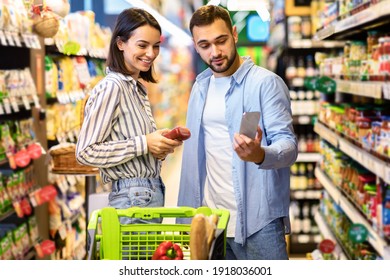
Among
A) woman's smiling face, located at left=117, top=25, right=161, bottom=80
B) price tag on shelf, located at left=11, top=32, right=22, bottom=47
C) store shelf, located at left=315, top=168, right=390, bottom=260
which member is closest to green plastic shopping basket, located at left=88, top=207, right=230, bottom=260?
woman's smiling face, located at left=117, top=25, right=161, bottom=80

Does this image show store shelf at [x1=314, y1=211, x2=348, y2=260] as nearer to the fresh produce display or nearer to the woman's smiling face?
the woman's smiling face

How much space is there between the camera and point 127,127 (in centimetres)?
261

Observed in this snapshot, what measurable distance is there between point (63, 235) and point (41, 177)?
522 millimetres

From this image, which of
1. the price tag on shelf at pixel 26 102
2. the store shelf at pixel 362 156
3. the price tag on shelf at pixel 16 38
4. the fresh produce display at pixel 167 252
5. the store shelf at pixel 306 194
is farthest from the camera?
the store shelf at pixel 306 194

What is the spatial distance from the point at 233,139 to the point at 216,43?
328 mm

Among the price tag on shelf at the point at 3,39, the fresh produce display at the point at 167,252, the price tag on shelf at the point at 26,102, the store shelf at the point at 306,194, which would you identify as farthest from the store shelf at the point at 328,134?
the fresh produce display at the point at 167,252

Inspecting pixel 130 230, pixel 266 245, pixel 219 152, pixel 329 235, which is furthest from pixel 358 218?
pixel 130 230

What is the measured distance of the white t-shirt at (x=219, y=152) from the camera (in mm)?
2746

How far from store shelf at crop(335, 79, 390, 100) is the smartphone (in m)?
1.26

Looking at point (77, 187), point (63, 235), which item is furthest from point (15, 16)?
point (77, 187)

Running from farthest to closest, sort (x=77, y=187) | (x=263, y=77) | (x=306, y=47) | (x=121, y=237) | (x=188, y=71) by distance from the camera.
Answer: (x=188, y=71)
(x=306, y=47)
(x=77, y=187)
(x=263, y=77)
(x=121, y=237)

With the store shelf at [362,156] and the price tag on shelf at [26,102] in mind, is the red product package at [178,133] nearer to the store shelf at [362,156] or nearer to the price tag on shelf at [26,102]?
the store shelf at [362,156]
